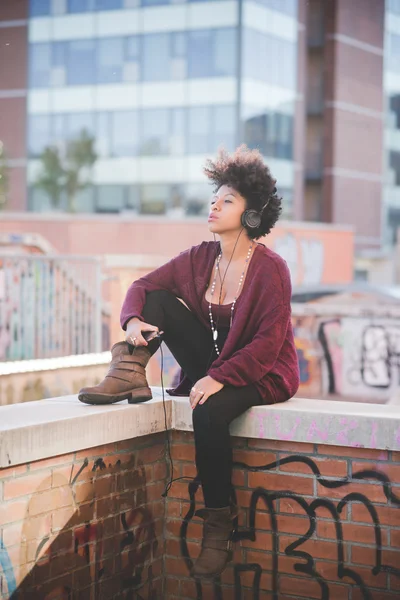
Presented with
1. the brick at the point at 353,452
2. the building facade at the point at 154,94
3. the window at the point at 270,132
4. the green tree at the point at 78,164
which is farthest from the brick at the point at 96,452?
the green tree at the point at 78,164

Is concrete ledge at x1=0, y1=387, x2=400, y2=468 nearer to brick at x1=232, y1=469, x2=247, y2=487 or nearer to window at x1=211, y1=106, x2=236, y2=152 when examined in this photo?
brick at x1=232, y1=469, x2=247, y2=487

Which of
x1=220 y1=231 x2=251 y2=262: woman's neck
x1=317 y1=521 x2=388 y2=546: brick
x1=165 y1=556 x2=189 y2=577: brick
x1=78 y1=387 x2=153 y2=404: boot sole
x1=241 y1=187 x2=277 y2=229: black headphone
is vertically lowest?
x1=165 y1=556 x2=189 y2=577: brick

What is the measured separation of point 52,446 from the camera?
11.9 ft

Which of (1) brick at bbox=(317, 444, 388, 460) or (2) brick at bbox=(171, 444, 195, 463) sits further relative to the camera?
(2) brick at bbox=(171, 444, 195, 463)

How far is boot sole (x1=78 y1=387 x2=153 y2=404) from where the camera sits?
4.09m

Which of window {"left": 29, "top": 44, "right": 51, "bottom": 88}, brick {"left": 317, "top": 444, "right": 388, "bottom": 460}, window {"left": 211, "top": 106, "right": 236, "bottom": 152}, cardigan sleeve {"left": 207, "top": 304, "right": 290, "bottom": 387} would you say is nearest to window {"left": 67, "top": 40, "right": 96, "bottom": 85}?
window {"left": 29, "top": 44, "right": 51, "bottom": 88}

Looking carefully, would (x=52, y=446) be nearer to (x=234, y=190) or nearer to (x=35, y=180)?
(x=234, y=190)

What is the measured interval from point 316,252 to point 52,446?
93.5 ft

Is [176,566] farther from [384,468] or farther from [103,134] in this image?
[103,134]

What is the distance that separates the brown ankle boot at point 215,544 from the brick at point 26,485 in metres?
0.77

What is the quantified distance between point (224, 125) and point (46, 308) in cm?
2862

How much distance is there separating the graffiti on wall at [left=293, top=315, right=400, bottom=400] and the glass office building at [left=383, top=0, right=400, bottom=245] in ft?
113

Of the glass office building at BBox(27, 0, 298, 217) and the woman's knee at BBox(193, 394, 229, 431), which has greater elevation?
the glass office building at BBox(27, 0, 298, 217)

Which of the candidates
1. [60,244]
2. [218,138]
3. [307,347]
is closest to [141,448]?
[307,347]
